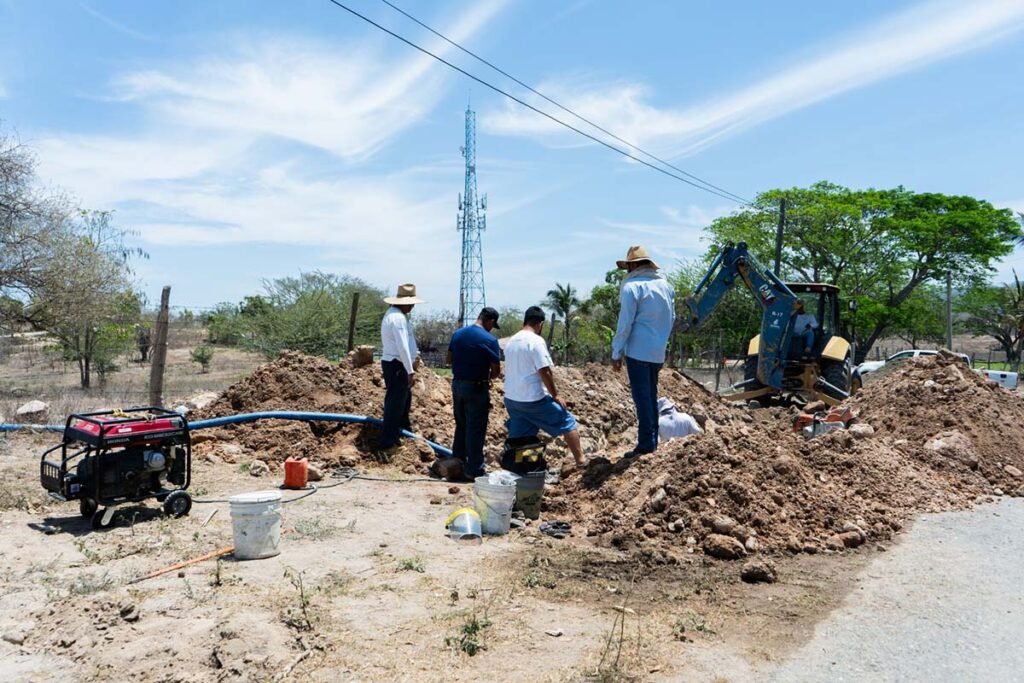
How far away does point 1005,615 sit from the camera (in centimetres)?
495

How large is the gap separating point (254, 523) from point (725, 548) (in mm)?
3331

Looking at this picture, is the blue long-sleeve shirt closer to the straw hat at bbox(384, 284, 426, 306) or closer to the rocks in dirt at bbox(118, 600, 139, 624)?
the straw hat at bbox(384, 284, 426, 306)

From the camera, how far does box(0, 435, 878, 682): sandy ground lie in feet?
13.1

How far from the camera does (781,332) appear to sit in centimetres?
1599

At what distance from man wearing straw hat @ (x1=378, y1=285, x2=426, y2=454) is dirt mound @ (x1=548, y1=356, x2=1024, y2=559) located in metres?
2.35

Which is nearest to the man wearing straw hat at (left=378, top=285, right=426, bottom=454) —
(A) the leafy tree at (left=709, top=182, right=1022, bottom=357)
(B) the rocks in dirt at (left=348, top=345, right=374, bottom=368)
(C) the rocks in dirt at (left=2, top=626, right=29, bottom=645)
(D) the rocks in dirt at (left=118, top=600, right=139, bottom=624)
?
(B) the rocks in dirt at (left=348, top=345, right=374, bottom=368)

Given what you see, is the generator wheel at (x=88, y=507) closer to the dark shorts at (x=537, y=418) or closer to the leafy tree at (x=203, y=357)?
the dark shorts at (x=537, y=418)

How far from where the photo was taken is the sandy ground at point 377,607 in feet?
13.1

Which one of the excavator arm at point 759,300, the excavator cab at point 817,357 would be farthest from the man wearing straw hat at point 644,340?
the excavator cab at point 817,357

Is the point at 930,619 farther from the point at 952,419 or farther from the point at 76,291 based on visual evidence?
the point at 76,291

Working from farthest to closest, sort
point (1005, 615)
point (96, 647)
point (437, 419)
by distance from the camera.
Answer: point (437, 419), point (1005, 615), point (96, 647)

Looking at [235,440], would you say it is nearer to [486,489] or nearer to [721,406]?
Answer: [486,489]

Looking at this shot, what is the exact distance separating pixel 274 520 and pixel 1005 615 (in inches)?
186

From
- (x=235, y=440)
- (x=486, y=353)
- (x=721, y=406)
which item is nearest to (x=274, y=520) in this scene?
(x=486, y=353)
